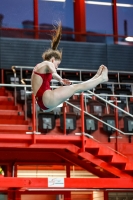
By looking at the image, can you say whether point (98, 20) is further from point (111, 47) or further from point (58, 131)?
point (58, 131)

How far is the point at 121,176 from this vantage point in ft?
36.8

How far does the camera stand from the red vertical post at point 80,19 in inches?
624

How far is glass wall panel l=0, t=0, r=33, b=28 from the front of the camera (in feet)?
49.9

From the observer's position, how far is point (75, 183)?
10555 millimetres

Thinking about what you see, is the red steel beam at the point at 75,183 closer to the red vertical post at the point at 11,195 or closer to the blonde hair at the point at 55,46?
the red vertical post at the point at 11,195

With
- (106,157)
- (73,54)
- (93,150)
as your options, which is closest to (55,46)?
(93,150)

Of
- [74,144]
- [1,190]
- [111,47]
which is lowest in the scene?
[1,190]

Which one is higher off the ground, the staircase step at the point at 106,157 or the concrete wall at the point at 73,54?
the concrete wall at the point at 73,54

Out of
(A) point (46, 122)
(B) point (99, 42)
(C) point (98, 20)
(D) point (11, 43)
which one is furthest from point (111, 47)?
(A) point (46, 122)

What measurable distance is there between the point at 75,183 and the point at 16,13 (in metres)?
6.33

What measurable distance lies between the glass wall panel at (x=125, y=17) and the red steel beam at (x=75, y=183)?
6.41 meters

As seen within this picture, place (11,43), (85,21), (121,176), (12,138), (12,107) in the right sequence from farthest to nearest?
(85,21) < (11,43) < (12,107) < (121,176) < (12,138)

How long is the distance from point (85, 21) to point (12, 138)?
6744 millimetres

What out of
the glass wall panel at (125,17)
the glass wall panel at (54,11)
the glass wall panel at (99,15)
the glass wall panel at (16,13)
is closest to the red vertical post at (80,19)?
the glass wall panel at (54,11)
